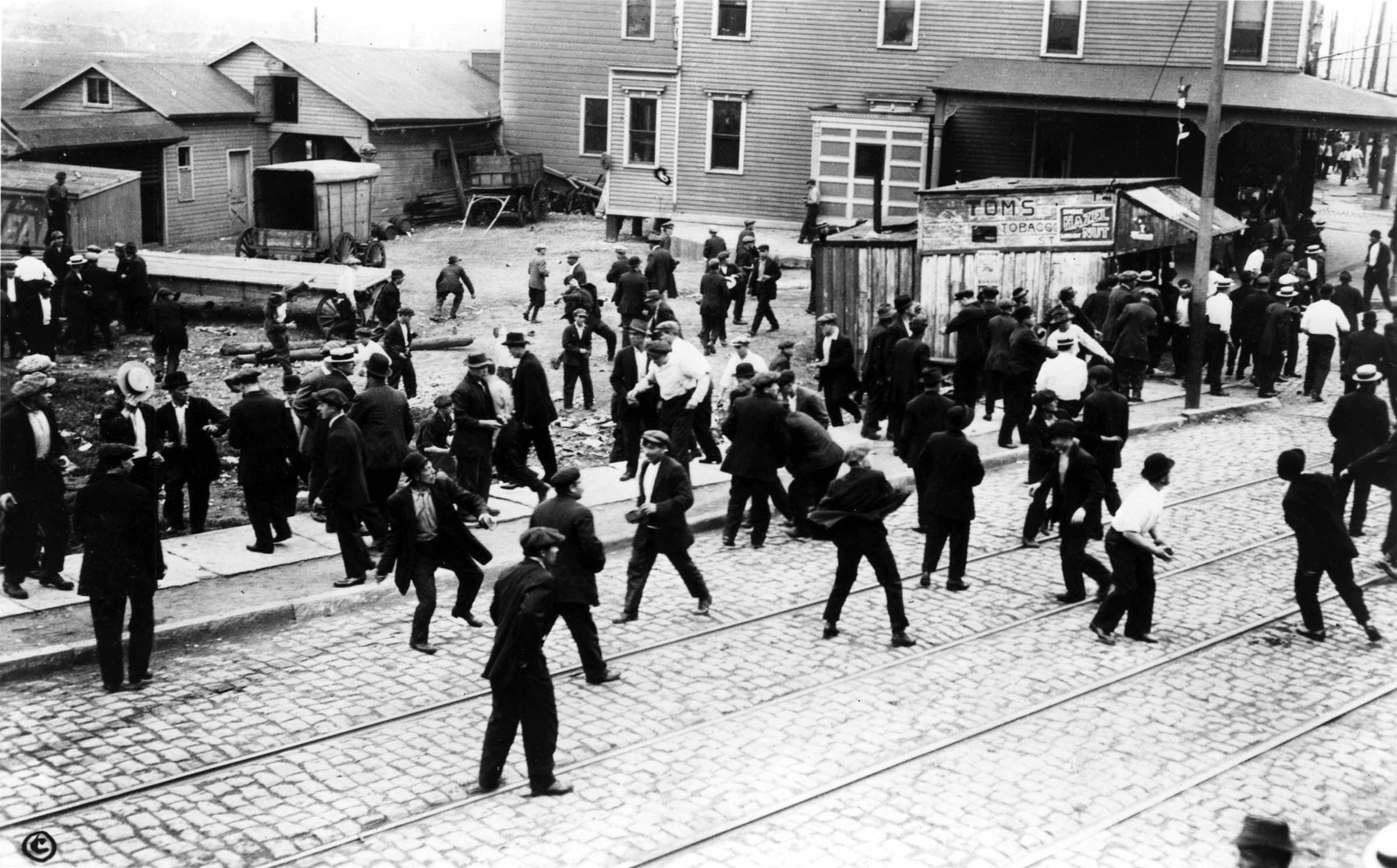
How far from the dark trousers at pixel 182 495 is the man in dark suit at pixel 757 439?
5.15 m

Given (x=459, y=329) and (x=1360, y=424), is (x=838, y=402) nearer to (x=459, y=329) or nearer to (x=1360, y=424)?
(x=1360, y=424)

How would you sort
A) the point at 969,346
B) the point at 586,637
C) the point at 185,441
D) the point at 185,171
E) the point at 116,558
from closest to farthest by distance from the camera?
the point at 116,558 → the point at 586,637 → the point at 185,441 → the point at 969,346 → the point at 185,171

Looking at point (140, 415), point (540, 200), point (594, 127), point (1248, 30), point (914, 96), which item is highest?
point (1248, 30)

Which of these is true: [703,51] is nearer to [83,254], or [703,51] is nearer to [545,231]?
[545,231]

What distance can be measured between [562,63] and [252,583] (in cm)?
2892

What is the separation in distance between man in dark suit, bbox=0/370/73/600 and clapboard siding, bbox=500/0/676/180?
82.2 ft

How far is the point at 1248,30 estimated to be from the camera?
2962cm

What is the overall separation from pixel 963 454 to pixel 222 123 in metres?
29.7

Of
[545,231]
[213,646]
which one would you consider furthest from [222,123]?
[213,646]

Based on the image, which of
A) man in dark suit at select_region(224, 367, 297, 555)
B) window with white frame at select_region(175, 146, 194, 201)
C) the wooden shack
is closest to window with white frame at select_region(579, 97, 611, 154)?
window with white frame at select_region(175, 146, 194, 201)

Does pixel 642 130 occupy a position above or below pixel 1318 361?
above

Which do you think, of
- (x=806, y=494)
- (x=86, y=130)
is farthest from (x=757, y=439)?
(x=86, y=130)

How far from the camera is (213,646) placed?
11250 mm

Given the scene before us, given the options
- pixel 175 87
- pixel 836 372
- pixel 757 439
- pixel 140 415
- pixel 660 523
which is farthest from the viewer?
pixel 175 87
